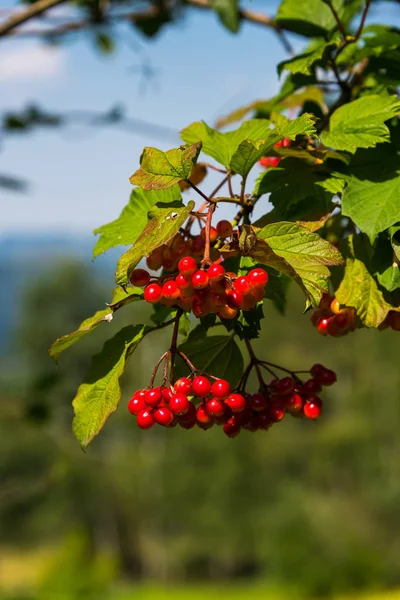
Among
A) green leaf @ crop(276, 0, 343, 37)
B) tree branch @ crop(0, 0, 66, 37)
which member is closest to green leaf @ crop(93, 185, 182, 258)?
green leaf @ crop(276, 0, 343, 37)

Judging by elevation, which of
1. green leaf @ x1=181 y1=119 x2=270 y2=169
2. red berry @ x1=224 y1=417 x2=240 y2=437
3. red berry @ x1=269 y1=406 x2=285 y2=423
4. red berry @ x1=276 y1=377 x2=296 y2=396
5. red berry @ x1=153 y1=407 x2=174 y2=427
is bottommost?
red berry @ x1=224 y1=417 x2=240 y2=437

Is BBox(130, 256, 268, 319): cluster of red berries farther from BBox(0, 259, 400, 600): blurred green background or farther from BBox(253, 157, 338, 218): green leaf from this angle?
BBox(0, 259, 400, 600): blurred green background

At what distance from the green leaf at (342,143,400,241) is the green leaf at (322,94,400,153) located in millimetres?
31

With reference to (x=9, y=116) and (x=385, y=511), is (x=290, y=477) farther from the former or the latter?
(x=9, y=116)

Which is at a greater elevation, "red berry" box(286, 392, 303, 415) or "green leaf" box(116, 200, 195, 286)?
"green leaf" box(116, 200, 195, 286)

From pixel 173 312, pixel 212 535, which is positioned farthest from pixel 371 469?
pixel 173 312

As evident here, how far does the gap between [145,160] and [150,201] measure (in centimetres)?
20

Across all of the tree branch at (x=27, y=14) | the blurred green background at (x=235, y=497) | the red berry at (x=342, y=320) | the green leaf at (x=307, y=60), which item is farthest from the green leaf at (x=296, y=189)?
the blurred green background at (x=235, y=497)

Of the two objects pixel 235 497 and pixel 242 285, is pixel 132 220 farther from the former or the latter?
pixel 235 497

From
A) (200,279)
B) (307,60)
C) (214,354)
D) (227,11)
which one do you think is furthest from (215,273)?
(227,11)

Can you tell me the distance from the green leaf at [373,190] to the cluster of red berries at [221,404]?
264 mm

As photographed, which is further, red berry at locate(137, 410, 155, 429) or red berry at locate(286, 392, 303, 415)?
red berry at locate(286, 392, 303, 415)

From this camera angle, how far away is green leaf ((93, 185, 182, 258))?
3.32ft

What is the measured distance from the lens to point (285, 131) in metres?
0.88
